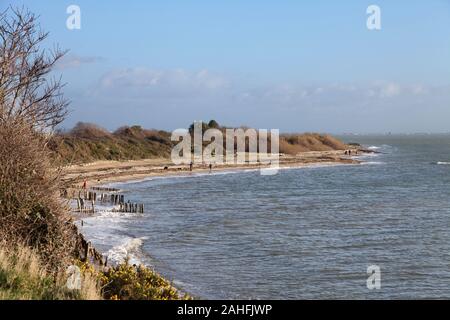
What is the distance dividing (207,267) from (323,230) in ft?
34.1

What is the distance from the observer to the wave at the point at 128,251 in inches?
825

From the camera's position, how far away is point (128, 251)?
22.8m

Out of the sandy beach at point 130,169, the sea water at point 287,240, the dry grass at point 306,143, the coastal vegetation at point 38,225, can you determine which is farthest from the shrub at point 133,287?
the dry grass at point 306,143

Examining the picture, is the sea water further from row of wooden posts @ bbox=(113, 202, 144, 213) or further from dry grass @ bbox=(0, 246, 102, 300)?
dry grass @ bbox=(0, 246, 102, 300)

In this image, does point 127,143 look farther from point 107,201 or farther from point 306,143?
point 107,201

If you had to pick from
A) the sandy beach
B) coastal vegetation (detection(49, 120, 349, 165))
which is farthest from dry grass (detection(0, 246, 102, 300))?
coastal vegetation (detection(49, 120, 349, 165))

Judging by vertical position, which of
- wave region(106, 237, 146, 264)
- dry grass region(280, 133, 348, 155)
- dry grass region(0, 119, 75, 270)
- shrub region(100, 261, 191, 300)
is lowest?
wave region(106, 237, 146, 264)

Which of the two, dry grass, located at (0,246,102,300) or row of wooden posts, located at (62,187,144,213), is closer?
dry grass, located at (0,246,102,300)

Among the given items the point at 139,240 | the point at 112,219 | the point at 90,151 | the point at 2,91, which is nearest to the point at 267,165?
the point at 90,151

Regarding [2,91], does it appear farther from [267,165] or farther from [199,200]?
[267,165]

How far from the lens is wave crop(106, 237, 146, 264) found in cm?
2095

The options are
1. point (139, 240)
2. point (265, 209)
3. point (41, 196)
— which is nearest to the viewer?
point (41, 196)

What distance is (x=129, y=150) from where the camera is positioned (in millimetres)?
92625

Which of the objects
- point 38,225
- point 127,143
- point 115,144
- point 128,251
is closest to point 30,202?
point 38,225
